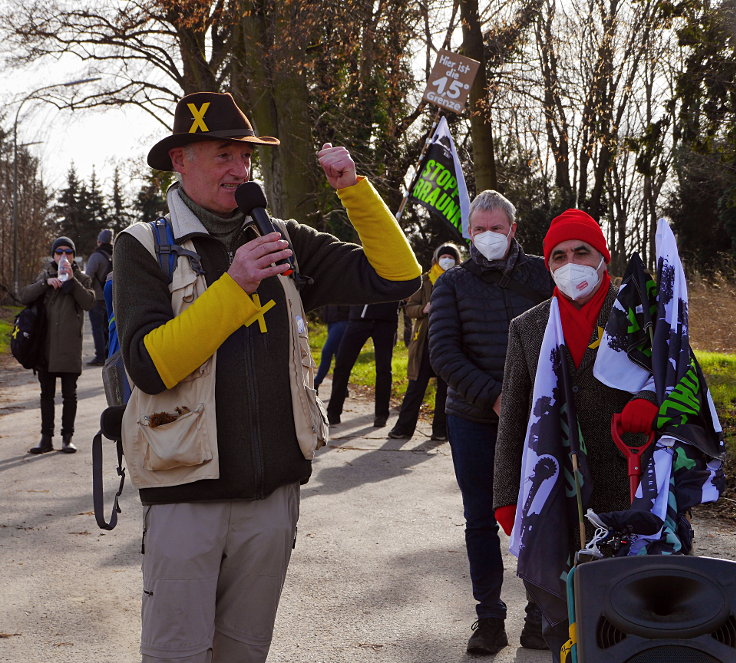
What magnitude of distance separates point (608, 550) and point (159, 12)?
20.0 meters

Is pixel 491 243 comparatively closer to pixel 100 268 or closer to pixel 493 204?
pixel 493 204

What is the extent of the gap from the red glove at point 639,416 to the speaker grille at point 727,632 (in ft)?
3.55

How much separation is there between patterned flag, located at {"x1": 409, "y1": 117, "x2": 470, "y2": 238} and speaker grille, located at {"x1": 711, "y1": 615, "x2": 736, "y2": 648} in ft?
26.1

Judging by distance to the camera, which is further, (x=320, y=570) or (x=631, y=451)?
(x=320, y=570)

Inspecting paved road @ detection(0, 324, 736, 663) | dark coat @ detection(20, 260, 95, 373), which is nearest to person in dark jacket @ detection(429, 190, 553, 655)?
paved road @ detection(0, 324, 736, 663)

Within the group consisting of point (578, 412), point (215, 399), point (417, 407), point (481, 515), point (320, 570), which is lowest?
point (320, 570)

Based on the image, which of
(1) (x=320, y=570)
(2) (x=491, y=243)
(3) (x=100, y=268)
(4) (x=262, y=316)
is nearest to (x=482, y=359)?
(2) (x=491, y=243)

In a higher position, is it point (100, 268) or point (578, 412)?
point (100, 268)

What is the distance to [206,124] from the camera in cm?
299

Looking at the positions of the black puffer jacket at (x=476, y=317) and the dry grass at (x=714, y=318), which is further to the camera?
the dry grass at (x=714, y=318)

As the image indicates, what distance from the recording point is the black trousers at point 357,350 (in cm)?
1103

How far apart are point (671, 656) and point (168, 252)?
5.64 ft

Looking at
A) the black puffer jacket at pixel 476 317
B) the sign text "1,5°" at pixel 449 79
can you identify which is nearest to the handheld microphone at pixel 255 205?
the black puffer jacket at pixel 476 317

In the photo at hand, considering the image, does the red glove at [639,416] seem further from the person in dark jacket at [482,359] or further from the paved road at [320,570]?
the paved road at [320,570]
